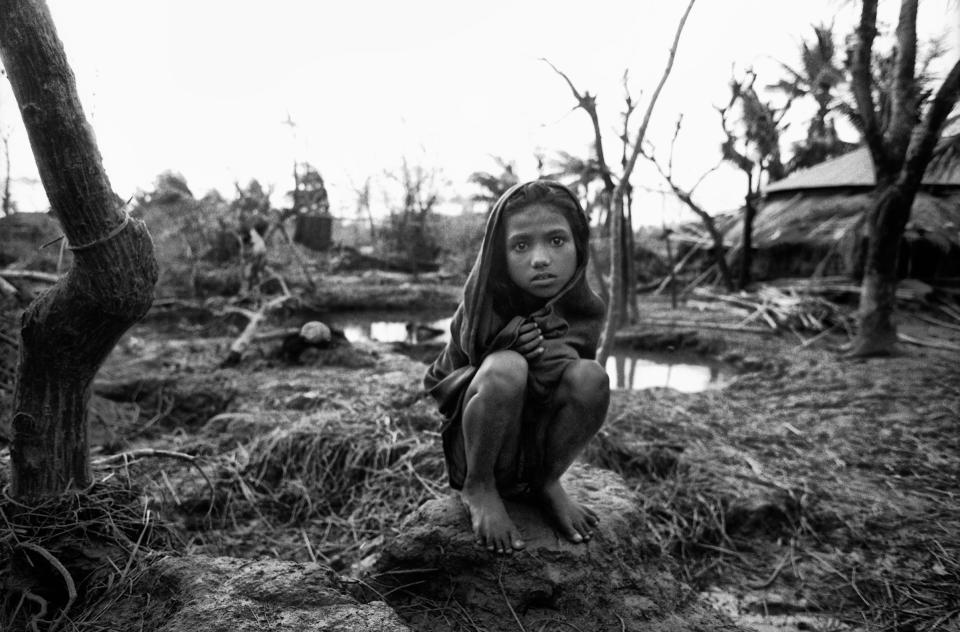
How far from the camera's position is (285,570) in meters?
1.98

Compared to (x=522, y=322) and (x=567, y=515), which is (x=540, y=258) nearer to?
(x=522, y=322)

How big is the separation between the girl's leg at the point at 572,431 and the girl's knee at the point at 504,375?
0.62 ft

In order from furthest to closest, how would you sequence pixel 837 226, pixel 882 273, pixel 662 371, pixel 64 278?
pixel 837 226 < pixel 662 371 < pixel 882 273 < pixel 64 278

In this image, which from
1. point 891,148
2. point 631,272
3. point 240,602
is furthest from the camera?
point 631,272

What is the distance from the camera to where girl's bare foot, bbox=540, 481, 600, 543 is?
7.50 ft

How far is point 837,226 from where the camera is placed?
12.1 m

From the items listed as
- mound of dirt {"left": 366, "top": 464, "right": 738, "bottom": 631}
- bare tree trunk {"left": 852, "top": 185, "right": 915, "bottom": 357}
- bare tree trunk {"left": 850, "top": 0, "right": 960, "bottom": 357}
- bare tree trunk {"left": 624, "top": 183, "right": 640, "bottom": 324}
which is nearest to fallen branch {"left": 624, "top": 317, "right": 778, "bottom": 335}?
bare tree trunk {"left": 624, "top": 183, "right": 640, "bottom": 324}

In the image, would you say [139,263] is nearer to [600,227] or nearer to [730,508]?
[730,508]

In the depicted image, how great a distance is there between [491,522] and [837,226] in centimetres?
1280

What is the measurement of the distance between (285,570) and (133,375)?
569 centimetres

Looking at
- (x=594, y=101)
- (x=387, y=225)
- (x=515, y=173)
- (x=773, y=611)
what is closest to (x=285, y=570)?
(x=773, y=611)

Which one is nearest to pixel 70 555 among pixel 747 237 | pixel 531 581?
pixel 531 581

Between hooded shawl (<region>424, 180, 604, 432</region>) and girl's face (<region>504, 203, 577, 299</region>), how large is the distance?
0.08m

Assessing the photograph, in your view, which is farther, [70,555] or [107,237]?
[70,555]
